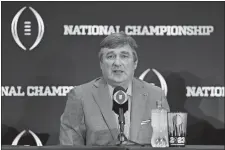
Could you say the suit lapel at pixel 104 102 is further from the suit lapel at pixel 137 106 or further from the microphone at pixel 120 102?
the microphone at pixel 120 102

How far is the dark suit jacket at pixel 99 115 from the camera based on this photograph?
343 cm

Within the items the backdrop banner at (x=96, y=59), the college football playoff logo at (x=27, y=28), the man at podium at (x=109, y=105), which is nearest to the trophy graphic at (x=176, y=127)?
the man at podium at (x=109, y=105)

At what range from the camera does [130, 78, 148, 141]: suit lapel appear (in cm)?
344

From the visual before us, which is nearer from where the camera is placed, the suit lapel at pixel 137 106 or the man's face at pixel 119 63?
the suit lapel at pixel 137 106

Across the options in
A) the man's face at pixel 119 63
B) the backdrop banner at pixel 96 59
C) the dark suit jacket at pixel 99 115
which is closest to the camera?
the dark suit jacket at pixel 99 115

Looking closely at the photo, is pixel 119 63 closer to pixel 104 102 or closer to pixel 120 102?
pixel 104 102

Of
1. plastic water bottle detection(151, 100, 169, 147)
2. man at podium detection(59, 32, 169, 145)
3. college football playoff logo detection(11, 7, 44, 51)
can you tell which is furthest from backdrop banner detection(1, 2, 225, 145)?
plastic water bottle detection(151, 100, 169, 147)

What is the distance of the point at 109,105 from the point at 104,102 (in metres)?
0.04

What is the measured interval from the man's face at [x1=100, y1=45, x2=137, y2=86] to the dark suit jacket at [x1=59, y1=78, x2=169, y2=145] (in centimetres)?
9

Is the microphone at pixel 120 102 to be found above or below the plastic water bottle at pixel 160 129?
above

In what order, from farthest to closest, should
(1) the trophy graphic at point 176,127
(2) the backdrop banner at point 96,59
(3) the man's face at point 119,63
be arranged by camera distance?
(2) the backdrop banner at point 96,59 → (3) the man's face at point 119,63 → (1) the trophy graphic at point 176,127

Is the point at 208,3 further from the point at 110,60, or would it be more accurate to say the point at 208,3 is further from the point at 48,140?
the point at 48,140

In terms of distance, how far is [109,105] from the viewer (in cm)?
359

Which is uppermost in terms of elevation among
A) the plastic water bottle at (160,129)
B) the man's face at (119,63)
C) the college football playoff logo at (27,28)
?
the college football playoff logo at (27,28)
